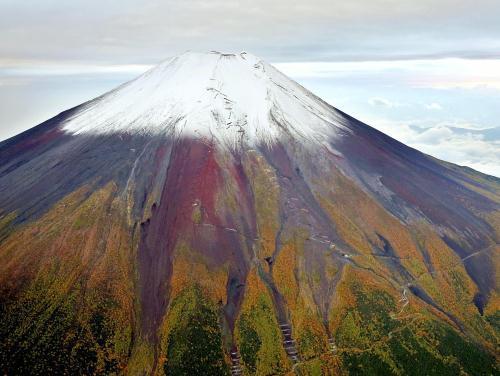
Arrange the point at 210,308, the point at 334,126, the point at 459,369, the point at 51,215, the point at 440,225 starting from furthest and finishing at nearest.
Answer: the point at 334,126, the point at 440,225, the point at 51,215, the point at 210,308, the point at 459,369

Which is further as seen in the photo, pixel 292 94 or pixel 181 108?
pixel 292 94

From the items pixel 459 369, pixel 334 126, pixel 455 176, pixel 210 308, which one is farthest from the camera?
pixel 455 176

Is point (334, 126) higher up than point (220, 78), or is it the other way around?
point (220, 78)

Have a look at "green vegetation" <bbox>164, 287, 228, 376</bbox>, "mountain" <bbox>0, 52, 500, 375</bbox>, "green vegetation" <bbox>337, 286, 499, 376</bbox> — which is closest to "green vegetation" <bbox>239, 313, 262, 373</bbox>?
"mountain" <bbox>0, 52, 500, 375</bbox>

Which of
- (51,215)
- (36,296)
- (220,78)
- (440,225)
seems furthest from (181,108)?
(440,225)

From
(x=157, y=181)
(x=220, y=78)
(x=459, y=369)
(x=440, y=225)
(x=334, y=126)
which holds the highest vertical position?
(x=220, y=78)

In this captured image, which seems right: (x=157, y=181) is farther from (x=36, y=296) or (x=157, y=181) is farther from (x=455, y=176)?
(x=455, y=176)

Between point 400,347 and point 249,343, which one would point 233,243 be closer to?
point 249,343

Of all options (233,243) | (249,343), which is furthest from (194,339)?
(233,243)
